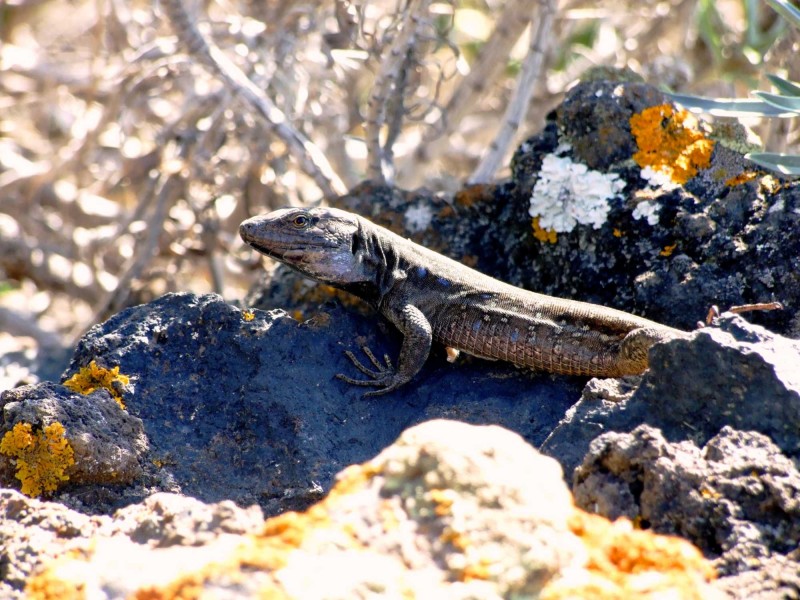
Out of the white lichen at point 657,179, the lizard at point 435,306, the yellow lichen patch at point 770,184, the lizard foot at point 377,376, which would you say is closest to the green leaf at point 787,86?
the yellow lichen patch at point 770,184

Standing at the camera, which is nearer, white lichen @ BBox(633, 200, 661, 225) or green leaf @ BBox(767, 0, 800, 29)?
white lichen @ BBox(633, 200, 661, 225)

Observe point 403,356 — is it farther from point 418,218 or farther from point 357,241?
point 418,218

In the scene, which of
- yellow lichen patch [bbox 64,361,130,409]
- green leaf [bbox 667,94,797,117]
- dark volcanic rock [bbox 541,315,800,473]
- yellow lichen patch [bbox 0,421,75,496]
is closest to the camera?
dark volcanic rock [bbox 541,315,800,473]

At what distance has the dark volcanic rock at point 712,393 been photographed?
3.23 m

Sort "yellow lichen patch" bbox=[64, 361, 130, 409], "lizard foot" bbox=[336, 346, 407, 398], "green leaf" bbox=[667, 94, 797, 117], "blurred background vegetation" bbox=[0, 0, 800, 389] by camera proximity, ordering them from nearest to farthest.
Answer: "yellow lichen patch" bbox=[64, 361, 130, 409] < "lizard foot" bbox=[336, 346, 407, 398] < "green leaf" bbox=[667, 94, 797, 117] < "blurred background vegetation" bbox=[0, 0, 800, 389]

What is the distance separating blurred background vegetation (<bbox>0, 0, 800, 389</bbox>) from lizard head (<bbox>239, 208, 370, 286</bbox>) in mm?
1224

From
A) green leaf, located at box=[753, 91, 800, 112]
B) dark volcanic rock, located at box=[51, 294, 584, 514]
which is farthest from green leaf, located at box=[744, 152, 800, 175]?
dark volcanic rock, located at box=[51, 294, 584, 514]

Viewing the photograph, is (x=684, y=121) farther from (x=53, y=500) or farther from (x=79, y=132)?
(x=79, y=132)

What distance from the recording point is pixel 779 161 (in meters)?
4.41

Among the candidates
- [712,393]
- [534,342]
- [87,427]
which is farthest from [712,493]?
[87,427]

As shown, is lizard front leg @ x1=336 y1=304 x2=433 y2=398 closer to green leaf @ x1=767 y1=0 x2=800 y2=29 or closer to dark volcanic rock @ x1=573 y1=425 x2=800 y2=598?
dark volcanic rock @ x1=573 y1=425 x2=800 y2=598

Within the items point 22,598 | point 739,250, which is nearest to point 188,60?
point 739,250

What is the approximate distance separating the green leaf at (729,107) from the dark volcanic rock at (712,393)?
1.63 m

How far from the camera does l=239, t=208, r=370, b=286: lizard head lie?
4910 millimetres
